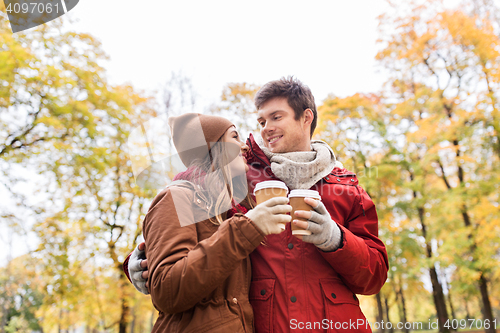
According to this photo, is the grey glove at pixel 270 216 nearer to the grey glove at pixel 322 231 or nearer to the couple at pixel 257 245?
the couple at pixel 257 245

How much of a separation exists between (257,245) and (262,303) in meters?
0.58

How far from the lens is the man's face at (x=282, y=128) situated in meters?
2.65

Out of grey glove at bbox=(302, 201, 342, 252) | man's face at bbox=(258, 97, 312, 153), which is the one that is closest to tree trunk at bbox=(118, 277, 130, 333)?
man's face at bbox=(258, 97, 312, 153)

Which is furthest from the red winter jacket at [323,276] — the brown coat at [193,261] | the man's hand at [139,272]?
the man's hand at [139,272]

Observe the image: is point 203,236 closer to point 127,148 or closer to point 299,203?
point 299,203

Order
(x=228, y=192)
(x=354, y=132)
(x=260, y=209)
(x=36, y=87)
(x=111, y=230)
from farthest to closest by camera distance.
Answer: (x=354, y=132), (x=111, y=230), (x=36, y=87), (x=228, y=192), (x=260, y=209)

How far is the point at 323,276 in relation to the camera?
2098mm

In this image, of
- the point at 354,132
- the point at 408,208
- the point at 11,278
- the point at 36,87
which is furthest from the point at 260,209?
the point at 11,278

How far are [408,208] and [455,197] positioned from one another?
3.12 metres

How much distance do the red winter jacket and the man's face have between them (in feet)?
1.65

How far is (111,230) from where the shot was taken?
11039 millimetres

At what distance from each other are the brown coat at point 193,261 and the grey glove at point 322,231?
→ 32cm

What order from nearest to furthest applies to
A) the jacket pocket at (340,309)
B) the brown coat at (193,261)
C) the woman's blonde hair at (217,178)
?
the brown coat at (193,261) → the woman's blonde hair at (217,178) → the jacket pocket at (340,309)

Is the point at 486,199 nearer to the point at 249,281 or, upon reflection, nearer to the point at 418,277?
the point at 418,277
